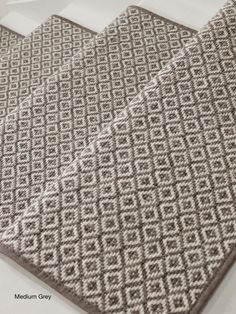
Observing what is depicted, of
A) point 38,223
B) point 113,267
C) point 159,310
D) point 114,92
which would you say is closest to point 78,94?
point 114,92

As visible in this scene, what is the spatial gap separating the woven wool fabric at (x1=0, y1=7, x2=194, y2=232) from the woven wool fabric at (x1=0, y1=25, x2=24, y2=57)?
87cm

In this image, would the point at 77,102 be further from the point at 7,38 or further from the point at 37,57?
the point at 7,38

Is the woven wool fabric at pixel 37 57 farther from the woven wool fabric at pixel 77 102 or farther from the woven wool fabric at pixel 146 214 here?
the woven wool fabric at pixel 146 214

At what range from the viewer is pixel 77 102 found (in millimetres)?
1800

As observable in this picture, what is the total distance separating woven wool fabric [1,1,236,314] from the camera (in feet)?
4.02

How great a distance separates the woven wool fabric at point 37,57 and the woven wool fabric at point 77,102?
23cm

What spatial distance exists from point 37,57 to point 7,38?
0.66 meters

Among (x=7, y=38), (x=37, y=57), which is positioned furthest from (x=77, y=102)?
(x=7, y=38)

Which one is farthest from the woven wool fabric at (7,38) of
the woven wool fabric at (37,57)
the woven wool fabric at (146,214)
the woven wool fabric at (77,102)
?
the woven wool fabric at (146,214)

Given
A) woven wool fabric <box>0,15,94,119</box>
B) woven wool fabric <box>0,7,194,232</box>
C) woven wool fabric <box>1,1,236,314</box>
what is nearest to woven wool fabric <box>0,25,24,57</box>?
woven wool fabric <box>0,15,94,119</box>

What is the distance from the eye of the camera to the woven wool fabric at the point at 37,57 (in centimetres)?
206

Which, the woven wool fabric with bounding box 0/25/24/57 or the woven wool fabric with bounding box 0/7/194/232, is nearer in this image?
the woven wool fabric with bounding box 0/7/194/232

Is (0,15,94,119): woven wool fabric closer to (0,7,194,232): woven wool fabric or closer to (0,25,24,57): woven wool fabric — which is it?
(0,7,194,232): woven wool fabric

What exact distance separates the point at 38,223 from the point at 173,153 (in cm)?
43
